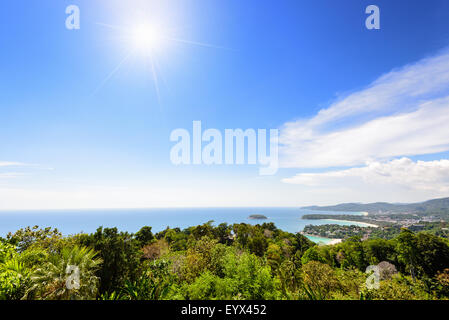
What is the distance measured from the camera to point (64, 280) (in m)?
5.43

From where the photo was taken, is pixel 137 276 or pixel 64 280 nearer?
pixel 64 280

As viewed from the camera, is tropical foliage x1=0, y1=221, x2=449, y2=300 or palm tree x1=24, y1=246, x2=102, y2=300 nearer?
palm tree x1=24, y1=246, x2=102, y2=300

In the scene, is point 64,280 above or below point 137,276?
above

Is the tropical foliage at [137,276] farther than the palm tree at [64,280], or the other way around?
the tropical foliage at [137,276]

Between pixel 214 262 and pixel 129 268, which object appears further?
pixel 214 262

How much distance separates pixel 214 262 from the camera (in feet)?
37.2

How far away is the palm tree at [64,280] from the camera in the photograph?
525cm

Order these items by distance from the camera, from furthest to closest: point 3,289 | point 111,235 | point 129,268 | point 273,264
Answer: point 273,264 < point 111,235 < point 129,268 < point 3,289

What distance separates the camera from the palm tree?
5.25 metres
